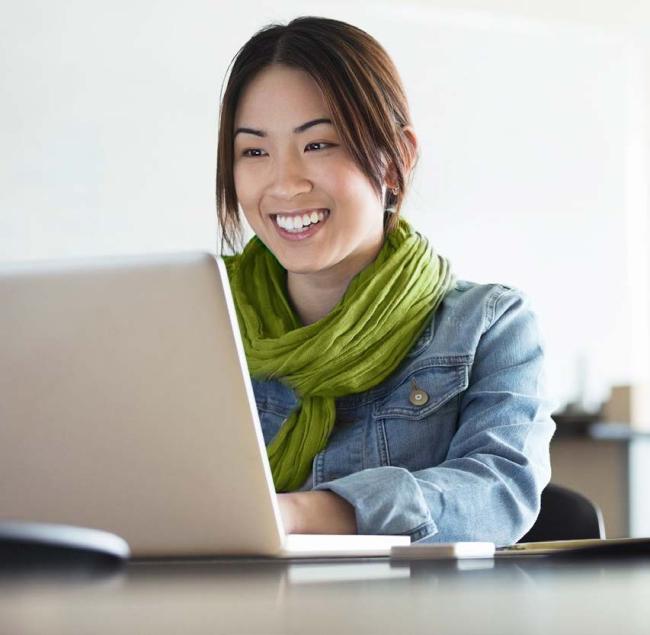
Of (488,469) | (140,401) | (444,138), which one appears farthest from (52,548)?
(444,138)

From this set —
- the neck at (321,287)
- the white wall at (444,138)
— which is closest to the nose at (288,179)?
the neck at (321,287)

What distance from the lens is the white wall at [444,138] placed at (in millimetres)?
3775

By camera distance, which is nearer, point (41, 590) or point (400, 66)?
point (41, 590)

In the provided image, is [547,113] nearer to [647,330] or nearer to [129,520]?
[647,330]

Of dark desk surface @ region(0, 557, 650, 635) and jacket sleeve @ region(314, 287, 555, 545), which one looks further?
jacket sleeve @ region(314, 287, 555, 545)

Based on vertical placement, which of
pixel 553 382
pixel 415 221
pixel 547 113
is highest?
pixel 547 113

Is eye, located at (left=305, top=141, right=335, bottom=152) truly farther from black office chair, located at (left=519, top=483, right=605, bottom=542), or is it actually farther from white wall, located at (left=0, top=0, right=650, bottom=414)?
white wall, located at (left=0, top=0, right=650, bottom=414)

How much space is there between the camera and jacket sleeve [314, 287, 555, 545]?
118cm

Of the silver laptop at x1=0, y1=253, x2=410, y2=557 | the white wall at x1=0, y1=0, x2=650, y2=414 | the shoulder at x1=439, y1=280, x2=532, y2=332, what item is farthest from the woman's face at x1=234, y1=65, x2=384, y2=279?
the white wall at x1=0, y1=0, x2=650, y2=414

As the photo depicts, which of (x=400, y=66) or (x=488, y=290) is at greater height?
(x=400, y=66)

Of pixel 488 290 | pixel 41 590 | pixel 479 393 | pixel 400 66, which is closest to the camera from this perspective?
pixel 41 590

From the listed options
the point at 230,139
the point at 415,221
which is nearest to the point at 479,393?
→ the point at 230,139

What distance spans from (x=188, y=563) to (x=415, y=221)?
3.46m

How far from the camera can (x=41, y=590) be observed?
0.52m
